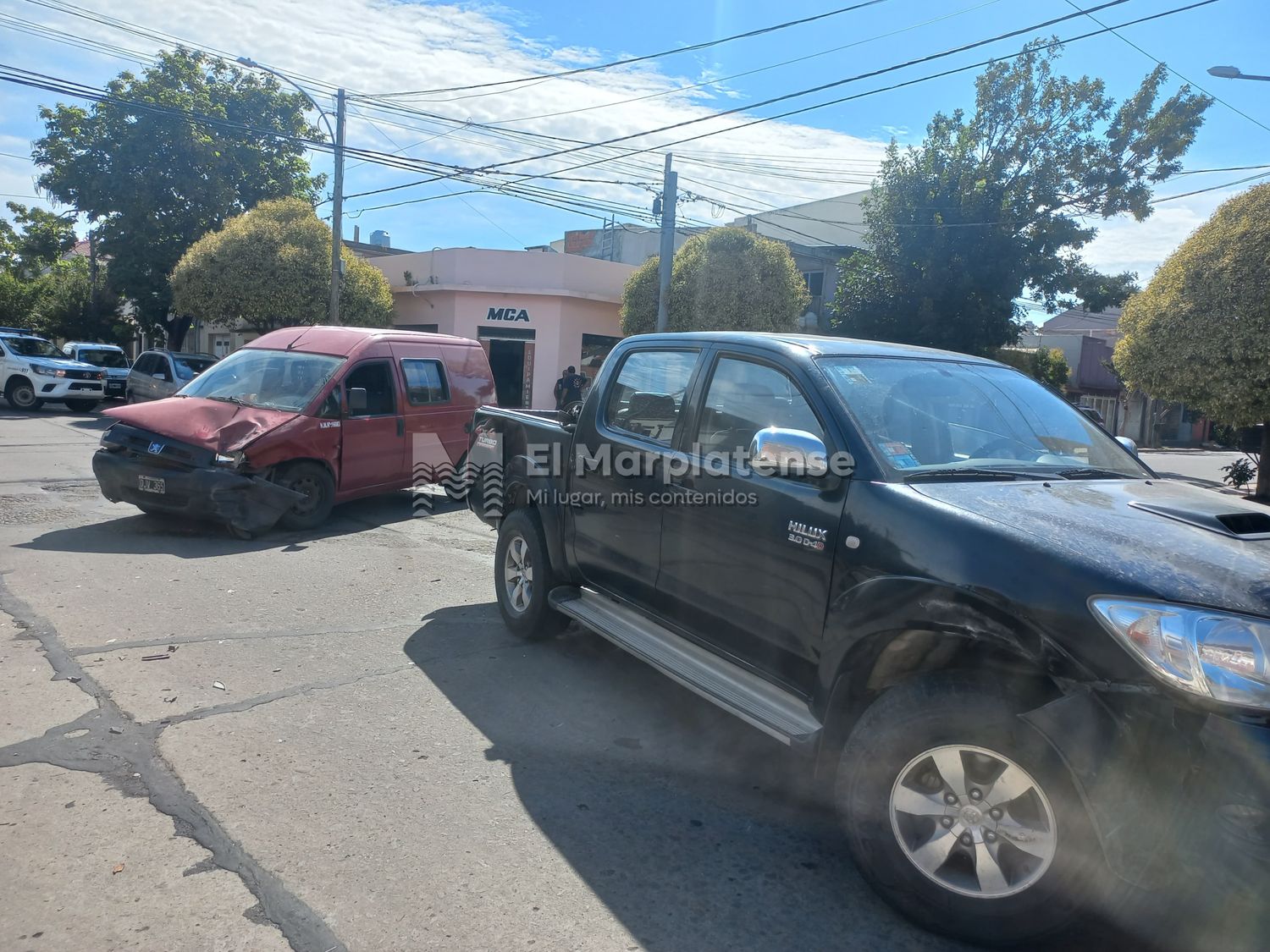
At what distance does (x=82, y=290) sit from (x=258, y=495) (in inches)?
1263

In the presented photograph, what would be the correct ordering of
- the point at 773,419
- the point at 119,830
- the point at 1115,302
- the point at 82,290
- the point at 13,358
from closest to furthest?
the point at 119,830, the point at 773,419, the point at 13,358, the point at 1115,302, the point at 82,290

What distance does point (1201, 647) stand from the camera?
227cm

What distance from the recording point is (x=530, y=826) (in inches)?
131

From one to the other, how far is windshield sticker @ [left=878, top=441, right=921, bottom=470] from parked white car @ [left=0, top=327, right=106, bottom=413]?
919 inches

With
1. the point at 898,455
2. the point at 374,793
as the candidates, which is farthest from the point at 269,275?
the point at 898,455

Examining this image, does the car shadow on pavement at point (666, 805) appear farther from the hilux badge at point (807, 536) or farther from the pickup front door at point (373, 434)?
the pickup front door at point (373, 434)

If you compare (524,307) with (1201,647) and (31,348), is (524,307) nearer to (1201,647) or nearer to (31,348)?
(31,348)

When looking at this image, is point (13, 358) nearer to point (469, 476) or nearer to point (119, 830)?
point (469, 476)

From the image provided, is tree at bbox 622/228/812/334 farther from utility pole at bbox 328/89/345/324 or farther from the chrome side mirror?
the chrome side mirror

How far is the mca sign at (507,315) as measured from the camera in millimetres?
23891

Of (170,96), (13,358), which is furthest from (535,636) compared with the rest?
(170,96)

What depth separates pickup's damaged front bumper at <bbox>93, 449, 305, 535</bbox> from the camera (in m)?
7.42

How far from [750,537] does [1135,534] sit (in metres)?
1.41

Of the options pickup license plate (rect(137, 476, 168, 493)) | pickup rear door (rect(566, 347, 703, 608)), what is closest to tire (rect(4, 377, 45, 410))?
pickup license plate (rect(137, 476, 168, 493))
